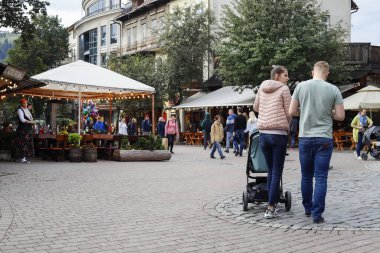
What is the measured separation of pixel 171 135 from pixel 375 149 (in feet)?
26.2

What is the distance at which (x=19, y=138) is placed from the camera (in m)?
15.7

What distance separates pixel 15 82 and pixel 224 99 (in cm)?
1550

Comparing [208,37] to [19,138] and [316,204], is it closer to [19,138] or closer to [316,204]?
[19,138]

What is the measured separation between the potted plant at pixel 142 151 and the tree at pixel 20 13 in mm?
8329

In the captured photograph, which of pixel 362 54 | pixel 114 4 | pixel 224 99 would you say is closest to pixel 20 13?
pixel 224 99

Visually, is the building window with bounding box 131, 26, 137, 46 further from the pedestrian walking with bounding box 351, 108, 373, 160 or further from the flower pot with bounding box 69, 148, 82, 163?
the pedestrian walking with bounding box 351, 108, 373, 160

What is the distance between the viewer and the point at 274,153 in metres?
6.24

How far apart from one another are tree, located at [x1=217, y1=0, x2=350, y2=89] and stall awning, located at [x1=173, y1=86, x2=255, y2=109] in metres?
1.18

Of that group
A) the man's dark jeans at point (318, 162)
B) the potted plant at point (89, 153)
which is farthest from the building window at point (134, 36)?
the man's dark jeans at point (318, 162)

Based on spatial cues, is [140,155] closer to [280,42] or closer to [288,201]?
[288,201]

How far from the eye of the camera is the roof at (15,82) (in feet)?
44.4

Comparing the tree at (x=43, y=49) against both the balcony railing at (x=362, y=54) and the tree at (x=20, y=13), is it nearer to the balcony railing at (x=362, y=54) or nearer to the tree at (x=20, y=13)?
the tree at (x=20, y=13)

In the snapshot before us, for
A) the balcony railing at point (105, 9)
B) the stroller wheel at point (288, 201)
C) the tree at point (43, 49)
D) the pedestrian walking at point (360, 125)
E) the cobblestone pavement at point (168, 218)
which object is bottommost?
the cobblestone pavement at point (168, 218)

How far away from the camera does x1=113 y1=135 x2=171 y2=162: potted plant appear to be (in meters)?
16.4
